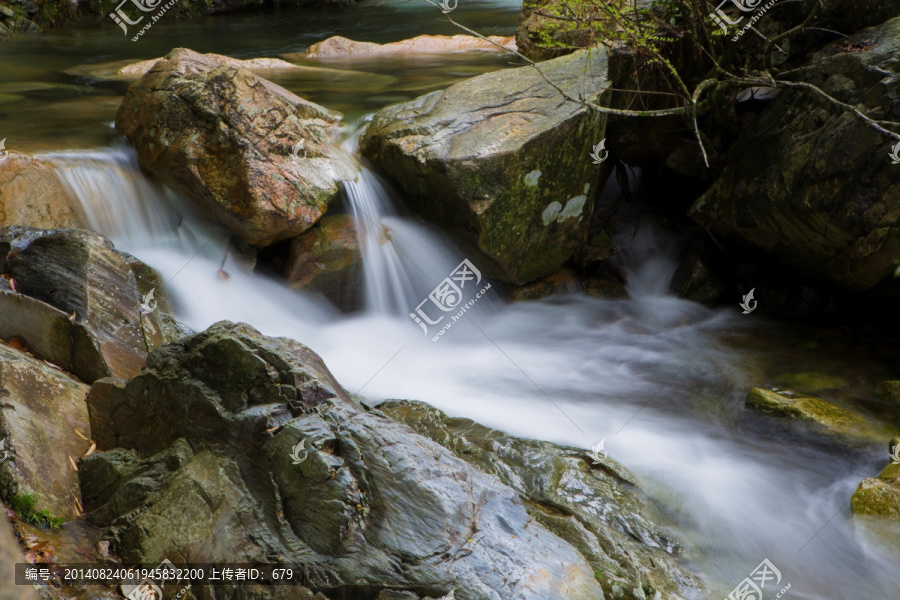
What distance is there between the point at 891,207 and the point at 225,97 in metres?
5.41

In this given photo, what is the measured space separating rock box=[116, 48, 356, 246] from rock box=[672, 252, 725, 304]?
384cm

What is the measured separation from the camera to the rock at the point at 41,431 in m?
2.95

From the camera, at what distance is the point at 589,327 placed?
6.65 metres

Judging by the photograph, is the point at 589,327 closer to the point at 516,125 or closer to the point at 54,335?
the point at 516,125

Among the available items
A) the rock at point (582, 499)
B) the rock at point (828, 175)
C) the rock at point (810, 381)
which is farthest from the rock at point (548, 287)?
the rock at point (582, 499)

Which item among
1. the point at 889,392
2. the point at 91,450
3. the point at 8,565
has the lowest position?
the point at 889,392

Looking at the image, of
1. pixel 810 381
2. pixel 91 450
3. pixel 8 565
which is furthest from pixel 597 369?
pixel 8 565

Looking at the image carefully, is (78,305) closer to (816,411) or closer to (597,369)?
(597,369)

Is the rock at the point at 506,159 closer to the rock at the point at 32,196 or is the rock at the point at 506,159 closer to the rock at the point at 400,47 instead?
the rock at the point at 32,196

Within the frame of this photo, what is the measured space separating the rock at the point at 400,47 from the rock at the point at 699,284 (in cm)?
619

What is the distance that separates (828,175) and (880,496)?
2.61 m

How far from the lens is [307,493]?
9.05 ft

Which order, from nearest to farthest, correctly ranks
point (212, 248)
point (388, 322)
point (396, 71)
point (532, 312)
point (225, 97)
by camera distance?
point (225, 97), point (212, 248), point (388, 322), point (532, 312), point (396, 71)

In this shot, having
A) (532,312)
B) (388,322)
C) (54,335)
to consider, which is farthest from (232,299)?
(532,312)
